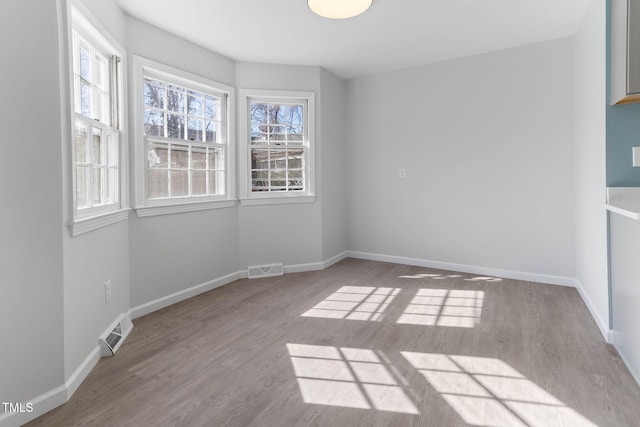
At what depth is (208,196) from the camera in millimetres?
3889

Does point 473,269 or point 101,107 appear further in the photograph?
point 473,269

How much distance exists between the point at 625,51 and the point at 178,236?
365 centimetres

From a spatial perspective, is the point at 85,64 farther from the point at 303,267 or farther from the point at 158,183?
the point at 303,267

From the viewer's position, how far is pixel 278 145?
14.6ft

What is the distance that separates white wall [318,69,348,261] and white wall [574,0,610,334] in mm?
2699

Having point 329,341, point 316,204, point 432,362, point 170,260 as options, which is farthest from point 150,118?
point 432,362

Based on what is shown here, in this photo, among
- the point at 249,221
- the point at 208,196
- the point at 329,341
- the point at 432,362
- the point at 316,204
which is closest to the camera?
the point at 432,362

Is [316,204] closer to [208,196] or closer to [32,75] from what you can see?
[208,196]

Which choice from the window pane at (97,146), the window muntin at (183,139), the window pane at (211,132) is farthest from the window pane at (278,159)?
the window pane at (97,146)

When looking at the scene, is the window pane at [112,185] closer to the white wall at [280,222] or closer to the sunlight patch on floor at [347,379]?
the white wall at [280,222]

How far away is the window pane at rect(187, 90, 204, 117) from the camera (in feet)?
12.0

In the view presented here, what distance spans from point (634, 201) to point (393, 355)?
182cm

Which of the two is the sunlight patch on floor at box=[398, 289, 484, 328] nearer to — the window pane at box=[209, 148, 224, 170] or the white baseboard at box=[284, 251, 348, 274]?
the white baseboard at box=[284, 251, 348, 274]

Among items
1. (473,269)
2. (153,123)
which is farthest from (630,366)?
(153,123)
